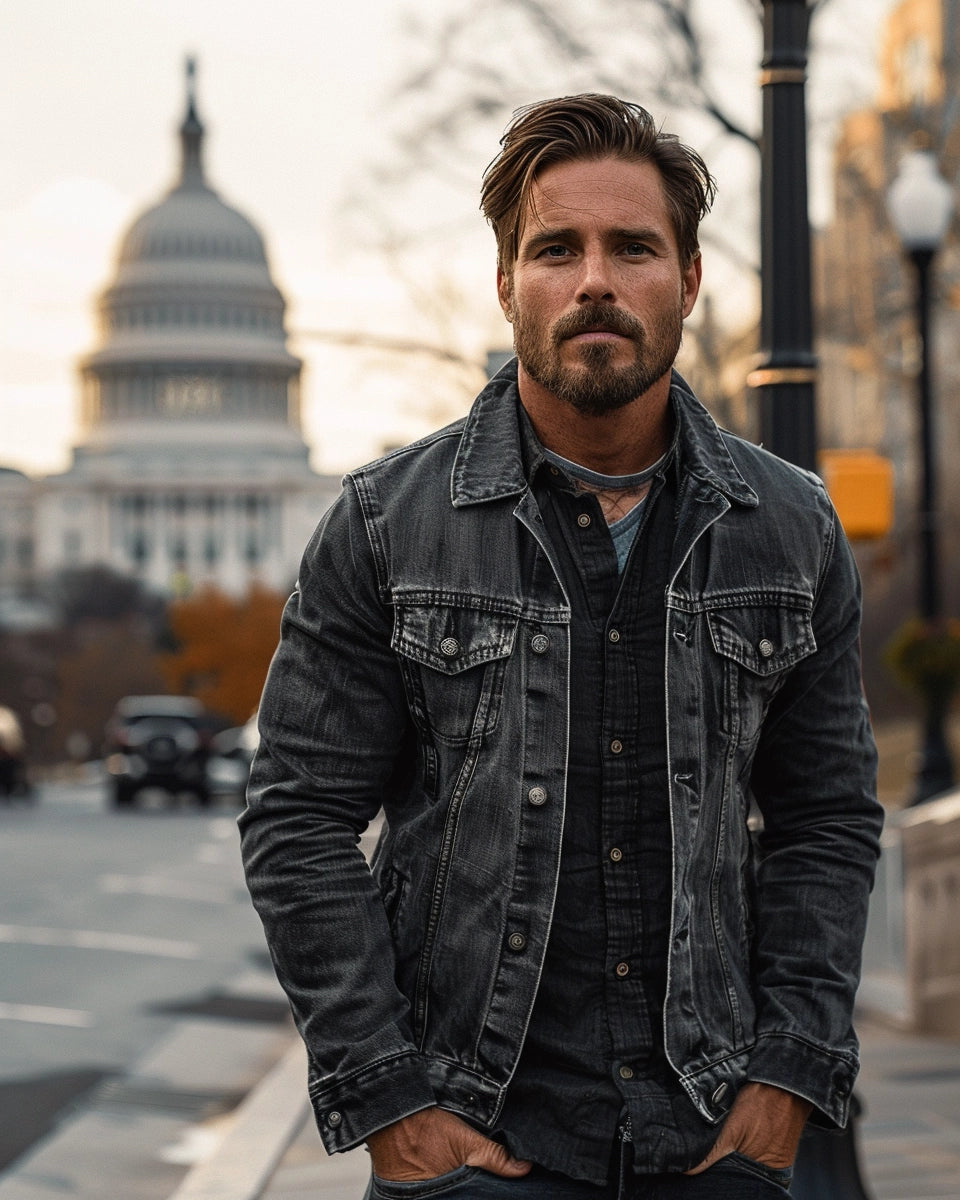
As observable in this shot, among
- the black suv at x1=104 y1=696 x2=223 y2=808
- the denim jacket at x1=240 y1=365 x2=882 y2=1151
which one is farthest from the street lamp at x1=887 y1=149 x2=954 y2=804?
the black suv at x1=104 y1=696 x2=223 y2=808

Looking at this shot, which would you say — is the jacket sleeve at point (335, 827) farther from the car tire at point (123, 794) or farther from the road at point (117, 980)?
the car tire at point (123, 794)

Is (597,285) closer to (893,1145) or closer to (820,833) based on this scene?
(820,833)

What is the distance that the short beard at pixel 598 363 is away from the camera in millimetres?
2590

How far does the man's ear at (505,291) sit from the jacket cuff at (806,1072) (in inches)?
36.4

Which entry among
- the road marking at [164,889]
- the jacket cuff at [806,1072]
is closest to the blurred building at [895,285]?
the road marking at [164,889]

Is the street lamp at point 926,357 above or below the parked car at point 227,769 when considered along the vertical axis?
above

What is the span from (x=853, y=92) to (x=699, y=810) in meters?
20.3

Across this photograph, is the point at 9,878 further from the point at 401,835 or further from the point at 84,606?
the point at 84,606

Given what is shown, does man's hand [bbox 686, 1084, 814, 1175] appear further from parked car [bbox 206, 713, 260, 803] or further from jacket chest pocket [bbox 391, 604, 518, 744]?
parked car [bbox 206, 713, 260, 803]

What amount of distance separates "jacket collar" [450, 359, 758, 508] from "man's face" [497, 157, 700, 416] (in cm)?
11

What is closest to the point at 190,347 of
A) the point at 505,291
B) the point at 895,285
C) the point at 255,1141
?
the point at 895,285

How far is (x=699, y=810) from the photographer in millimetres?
2574

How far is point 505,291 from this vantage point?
277 centimetres

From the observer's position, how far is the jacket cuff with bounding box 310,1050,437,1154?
2.46 m
